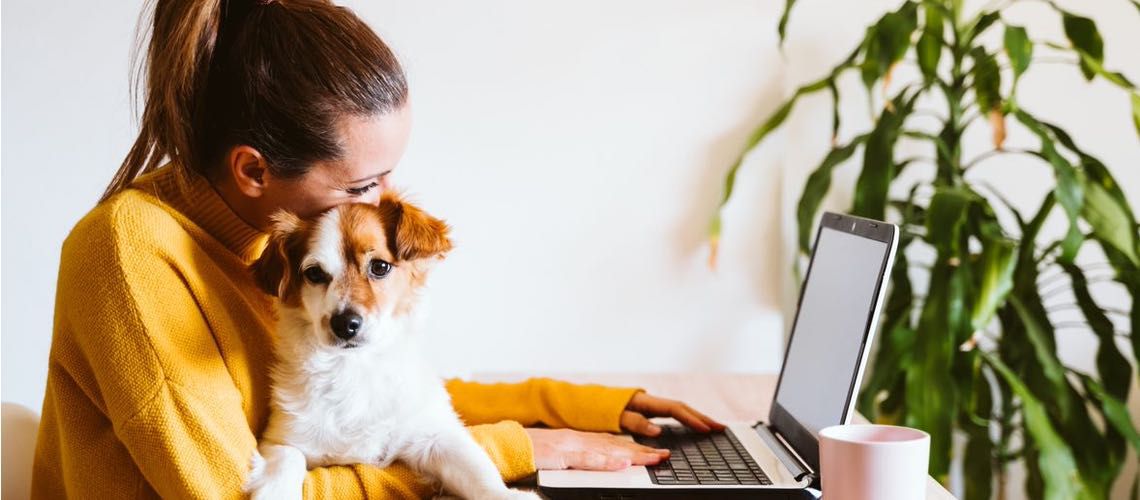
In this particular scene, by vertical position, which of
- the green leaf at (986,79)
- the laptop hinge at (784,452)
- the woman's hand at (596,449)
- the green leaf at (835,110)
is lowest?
the woman's hand at (596,449)

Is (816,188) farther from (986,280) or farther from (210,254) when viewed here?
(210,254)

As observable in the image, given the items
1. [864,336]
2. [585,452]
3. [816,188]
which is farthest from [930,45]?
[585,452]

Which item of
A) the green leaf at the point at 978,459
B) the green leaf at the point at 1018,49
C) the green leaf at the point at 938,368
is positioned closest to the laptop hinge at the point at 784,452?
the green leaf at the point at 938,368

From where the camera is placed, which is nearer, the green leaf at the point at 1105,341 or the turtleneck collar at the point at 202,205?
the turtleneck collar at the point at 202,205

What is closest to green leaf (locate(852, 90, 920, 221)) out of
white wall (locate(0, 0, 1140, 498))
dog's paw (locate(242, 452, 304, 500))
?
white wall (locate(0, 0, 1140, 498))

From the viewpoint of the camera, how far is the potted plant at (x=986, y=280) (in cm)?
201

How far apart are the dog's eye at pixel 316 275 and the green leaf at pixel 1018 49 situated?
1519 mm

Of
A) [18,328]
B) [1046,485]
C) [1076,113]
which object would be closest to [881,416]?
[1046,485]

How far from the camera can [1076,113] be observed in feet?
8.29

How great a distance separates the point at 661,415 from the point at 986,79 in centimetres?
124

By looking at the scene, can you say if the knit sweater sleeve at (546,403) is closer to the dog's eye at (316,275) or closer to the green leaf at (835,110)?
the dog's eye at (316,275)

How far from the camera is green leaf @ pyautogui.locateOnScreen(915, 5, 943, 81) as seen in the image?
7.44ft

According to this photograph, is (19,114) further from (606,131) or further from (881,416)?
(881,416)

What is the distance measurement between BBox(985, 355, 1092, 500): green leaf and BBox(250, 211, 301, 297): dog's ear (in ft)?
4.99
